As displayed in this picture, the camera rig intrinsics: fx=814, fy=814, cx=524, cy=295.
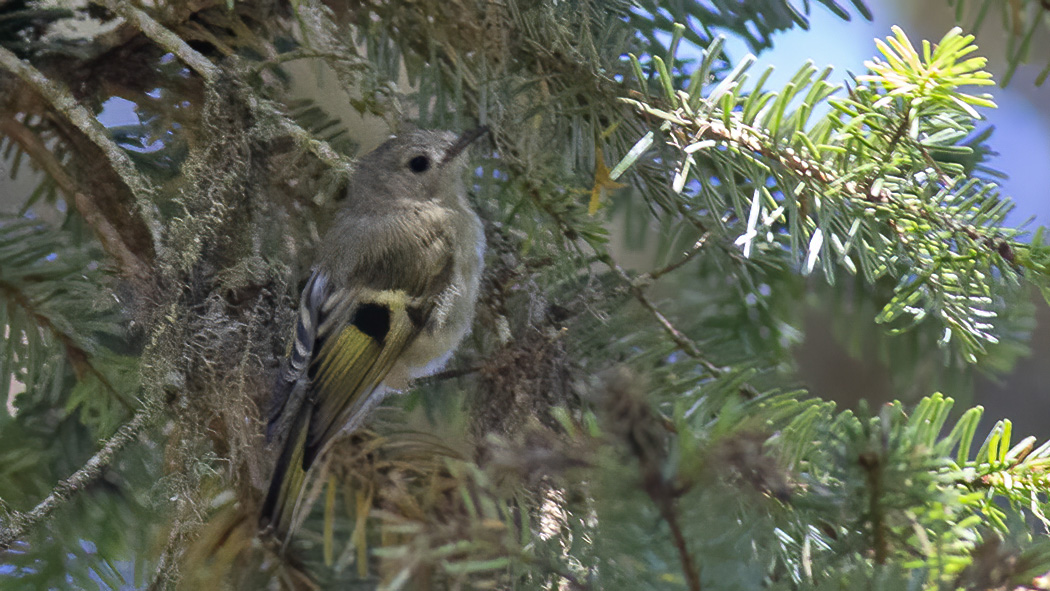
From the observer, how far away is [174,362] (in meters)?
0.69

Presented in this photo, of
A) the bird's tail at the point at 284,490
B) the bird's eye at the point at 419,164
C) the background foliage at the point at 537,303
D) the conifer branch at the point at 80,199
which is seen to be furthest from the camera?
the bird's eye at the point at 419,164

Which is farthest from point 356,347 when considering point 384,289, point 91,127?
point 91,127

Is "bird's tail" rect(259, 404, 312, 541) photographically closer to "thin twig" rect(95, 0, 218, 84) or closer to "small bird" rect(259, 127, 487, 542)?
"small bird" rect(259, 127, 487, 542)

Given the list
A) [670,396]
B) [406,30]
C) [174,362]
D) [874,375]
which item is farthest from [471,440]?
[874,375]

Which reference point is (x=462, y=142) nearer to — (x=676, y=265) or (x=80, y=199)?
(x=676, y=265)

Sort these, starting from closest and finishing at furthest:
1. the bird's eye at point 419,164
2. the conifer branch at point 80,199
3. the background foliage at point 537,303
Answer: the background foliage at point 537,303 → the conifer branch at point 80,199 → the bird's eye at point 419,164

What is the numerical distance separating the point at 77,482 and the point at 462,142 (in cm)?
46

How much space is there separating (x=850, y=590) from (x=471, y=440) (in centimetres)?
29

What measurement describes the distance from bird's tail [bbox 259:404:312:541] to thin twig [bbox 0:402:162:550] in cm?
12

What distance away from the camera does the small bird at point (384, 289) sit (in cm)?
78

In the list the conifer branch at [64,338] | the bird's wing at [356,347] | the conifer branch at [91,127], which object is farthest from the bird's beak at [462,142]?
the conifer branch at [64,338]

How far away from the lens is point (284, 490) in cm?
66

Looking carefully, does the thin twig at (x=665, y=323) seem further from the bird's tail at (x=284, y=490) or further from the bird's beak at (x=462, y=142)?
the bird's tail at (x=284, y=490)

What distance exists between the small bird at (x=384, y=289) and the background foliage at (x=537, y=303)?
0.09 feet
